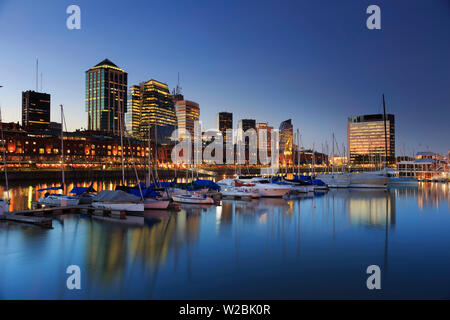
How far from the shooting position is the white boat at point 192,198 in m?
36.8

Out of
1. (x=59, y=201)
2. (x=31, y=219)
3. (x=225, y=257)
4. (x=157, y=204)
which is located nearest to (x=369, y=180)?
(x=157, y=204)

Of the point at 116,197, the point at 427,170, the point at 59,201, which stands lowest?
the point at 59,201

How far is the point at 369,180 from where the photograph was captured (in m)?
70.8

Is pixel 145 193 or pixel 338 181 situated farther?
pixel 338 181

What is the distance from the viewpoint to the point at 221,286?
12711mm

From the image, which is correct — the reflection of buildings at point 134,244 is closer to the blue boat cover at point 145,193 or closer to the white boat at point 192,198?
the blue boat cover at point 145,193

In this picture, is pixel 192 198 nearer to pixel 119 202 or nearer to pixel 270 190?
pixel 119 202

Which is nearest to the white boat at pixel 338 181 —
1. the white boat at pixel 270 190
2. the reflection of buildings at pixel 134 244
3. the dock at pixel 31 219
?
the white boat at pixel 270 190

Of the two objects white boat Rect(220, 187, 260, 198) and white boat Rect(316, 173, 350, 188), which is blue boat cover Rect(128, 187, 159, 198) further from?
white boat Rect(316, 173, 350, 188)

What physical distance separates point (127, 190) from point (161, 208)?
14.4 ft

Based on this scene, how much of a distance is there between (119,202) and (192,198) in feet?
34.2

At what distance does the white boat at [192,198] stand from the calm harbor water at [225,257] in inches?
329
